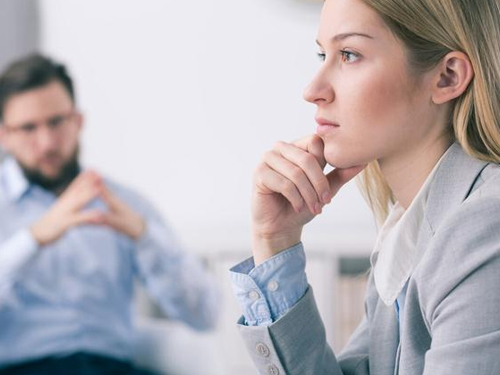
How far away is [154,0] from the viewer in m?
3.96

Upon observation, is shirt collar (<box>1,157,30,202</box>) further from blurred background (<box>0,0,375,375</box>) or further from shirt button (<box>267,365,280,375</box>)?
shirt button (<box>267,365,280,375</box>)

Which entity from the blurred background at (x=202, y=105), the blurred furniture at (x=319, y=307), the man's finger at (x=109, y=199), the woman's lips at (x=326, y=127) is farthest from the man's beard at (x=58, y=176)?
the woman's lips at (x=326, y=127)

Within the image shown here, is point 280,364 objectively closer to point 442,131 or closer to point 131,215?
point 442,131

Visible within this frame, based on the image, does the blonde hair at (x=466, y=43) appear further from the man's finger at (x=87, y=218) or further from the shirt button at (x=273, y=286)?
the man's finger at (x=87, y=218)

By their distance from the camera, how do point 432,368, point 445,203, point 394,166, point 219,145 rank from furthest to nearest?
1. point 219,145
2. point 394,166
3. point 445,203
4. point 432,368

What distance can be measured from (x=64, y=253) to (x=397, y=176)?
1.99 meters

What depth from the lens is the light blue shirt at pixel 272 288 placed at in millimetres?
1165

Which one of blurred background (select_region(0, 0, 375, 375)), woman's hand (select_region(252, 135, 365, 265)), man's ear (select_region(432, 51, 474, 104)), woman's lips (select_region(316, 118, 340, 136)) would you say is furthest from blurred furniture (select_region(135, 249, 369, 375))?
man's ear (select_region(432, 51, 474, 104))

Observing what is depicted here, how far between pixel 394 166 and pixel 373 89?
12cm

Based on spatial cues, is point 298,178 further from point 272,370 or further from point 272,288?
point 272,370

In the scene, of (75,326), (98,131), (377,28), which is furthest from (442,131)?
(98,131)

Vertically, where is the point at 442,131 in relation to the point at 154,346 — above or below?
above

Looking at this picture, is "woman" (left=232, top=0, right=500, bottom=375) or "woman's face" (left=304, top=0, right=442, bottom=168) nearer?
"woman" (left=232, top=0, right=500, bottom=375)

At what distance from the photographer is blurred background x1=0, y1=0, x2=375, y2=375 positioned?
3.59 meters
